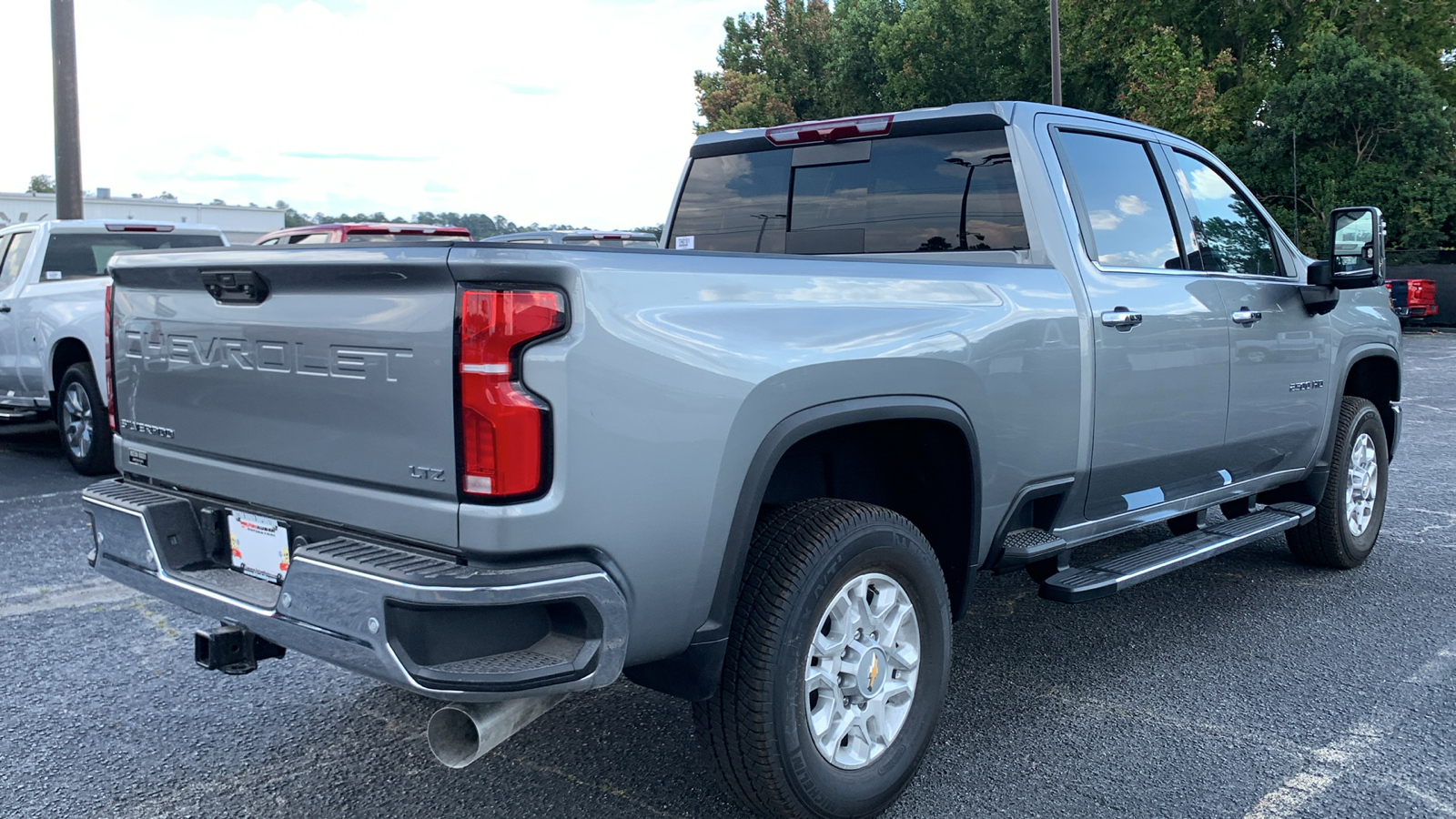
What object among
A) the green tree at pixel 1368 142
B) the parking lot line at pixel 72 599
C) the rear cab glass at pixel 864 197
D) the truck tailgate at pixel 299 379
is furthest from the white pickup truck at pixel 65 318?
the green tree at pixel 1368 142

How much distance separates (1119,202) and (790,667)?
2.49m

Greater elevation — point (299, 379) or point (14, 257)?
point (14, 257)

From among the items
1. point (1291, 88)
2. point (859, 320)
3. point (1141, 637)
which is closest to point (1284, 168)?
point (1291, 88)

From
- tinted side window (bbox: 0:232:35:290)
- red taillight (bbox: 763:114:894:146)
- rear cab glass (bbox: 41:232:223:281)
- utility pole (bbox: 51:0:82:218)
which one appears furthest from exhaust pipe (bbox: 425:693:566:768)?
utility pole (bbox: 51:0:82:218)

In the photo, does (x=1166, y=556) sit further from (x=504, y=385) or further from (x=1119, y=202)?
(x=504, y=385)

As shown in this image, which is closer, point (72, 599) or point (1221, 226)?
point (1221, 226)

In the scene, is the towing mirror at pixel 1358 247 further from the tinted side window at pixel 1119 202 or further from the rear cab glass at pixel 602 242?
the rear cab glass at pixel 602 242

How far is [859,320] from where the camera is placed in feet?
10.1

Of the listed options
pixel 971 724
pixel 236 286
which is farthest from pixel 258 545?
pixel 971 724

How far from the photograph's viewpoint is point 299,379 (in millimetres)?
2781

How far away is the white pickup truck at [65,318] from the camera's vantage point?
8.24m

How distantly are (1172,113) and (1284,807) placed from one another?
91.5 ft

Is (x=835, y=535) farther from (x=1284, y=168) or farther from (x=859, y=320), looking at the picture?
(x=1284, y=168)

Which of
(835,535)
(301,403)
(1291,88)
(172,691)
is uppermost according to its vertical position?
(1291,88)
